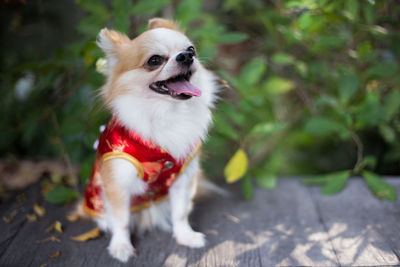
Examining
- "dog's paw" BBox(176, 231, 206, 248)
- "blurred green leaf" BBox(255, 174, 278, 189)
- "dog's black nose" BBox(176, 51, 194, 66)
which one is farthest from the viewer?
"blurred green leaf" BBox(255, 174, 278, 189)

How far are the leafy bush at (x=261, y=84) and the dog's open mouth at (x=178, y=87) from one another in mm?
466

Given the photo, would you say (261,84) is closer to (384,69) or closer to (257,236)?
(384,69)

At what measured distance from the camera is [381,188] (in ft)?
6.65

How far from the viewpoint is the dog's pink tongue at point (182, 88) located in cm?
140

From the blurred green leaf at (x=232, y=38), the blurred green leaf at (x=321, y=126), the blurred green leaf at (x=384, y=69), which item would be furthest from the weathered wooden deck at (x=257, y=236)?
the blurred green leaf at (x=232, y=38)

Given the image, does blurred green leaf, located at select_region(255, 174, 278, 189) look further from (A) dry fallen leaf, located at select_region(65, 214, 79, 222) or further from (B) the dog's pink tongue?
(A) dry fallen leaf, located at select_region(65, 214, 79, 222)

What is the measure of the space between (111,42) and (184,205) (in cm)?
92

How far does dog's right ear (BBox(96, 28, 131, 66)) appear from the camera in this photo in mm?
1482

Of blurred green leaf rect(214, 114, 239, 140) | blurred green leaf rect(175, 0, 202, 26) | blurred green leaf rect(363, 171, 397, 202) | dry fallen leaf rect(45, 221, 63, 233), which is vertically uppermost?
blurred green leaf rect(175, 0, 202, 26)

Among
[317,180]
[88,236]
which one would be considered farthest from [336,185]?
[88,236]

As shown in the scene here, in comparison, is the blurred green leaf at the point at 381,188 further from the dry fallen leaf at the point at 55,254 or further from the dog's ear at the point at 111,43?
the dry fallen leaf at the point at 55,254

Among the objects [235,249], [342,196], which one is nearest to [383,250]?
[342,196]

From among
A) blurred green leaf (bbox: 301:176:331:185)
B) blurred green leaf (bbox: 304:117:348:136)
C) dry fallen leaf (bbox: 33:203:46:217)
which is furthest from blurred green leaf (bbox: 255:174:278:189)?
dry fallen leaf (bbox: 33:203:46:217)

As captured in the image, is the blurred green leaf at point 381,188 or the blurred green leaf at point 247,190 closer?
the blurred green leaf at point 381,188
